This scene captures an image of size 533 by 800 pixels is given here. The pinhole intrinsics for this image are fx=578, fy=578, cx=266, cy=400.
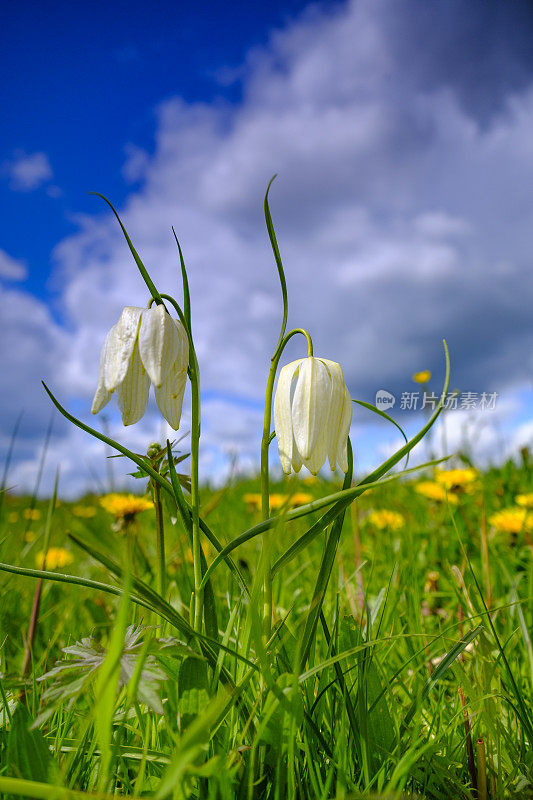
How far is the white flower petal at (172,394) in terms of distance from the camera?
988 mm

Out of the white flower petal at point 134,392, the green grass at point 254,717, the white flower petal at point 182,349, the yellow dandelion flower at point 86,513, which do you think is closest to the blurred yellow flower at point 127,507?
the green grass at point 254,717

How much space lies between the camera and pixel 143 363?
0.97 meters

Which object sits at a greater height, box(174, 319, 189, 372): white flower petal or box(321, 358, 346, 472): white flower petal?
box(174, 319, 189, 372): white flower petal

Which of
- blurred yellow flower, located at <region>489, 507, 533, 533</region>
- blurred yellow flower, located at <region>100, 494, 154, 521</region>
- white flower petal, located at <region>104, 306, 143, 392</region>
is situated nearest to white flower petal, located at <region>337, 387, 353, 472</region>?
white flower petal, located at <region>104, 306, 143, 392</region>

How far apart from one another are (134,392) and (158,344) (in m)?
0.13

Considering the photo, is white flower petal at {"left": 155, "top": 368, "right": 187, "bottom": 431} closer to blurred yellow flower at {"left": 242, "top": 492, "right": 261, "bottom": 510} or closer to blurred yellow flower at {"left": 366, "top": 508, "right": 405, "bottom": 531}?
blurred yellow flower at {"left": 366, "top": 508, "right": 405, "bottom": 531}

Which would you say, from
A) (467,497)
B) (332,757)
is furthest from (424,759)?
(467,497)

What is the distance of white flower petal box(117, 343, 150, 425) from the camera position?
1029 millimetres

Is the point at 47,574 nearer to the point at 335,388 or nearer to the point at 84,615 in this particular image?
the point at 335,388

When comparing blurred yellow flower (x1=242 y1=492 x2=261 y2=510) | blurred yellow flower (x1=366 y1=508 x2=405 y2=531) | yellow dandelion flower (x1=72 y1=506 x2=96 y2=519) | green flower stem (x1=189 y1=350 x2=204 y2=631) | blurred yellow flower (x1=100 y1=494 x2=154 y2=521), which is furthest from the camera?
yellow dandelion flower (x1=72 y1=506 x2=96 y2=519)

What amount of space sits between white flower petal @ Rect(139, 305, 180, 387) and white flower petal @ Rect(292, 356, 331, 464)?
230mm

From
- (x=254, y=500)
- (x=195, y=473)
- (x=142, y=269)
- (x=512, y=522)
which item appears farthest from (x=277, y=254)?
(x=254, y=500)

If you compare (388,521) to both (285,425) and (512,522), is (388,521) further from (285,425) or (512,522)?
(285,425)

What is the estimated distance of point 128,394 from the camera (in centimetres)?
104
